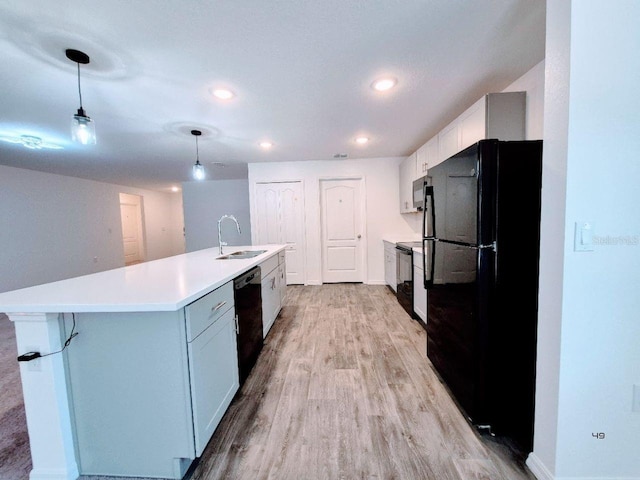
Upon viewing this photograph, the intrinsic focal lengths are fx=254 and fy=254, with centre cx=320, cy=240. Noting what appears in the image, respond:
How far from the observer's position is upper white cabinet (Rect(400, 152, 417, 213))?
3928 mm

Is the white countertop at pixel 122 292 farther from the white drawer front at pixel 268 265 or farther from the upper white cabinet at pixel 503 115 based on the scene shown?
the upper white cabinet at pixel 503 115

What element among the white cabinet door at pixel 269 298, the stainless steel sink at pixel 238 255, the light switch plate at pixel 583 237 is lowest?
the white cabinet door at pixel 269 298

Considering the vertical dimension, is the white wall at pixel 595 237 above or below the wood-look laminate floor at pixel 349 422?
above

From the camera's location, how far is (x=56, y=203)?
511 centimetres

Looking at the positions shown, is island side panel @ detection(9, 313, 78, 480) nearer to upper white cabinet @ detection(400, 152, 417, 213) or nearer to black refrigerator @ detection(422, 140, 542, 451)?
black refrigerator @ detection(422, 140, 542, 451)

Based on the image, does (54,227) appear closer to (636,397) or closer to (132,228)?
(132,228)

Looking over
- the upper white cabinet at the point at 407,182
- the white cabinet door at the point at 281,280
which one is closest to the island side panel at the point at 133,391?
the white cabinet door at the point at 281,280

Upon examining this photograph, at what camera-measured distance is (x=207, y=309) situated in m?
1.34

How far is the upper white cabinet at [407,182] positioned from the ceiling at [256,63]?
2.31ft

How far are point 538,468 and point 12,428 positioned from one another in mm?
2906

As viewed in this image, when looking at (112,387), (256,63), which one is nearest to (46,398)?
(112,387)

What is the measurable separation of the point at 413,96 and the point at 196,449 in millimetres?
2966

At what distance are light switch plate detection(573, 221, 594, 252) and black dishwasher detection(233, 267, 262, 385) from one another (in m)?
1.80

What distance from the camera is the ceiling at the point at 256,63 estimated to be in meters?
1.37
